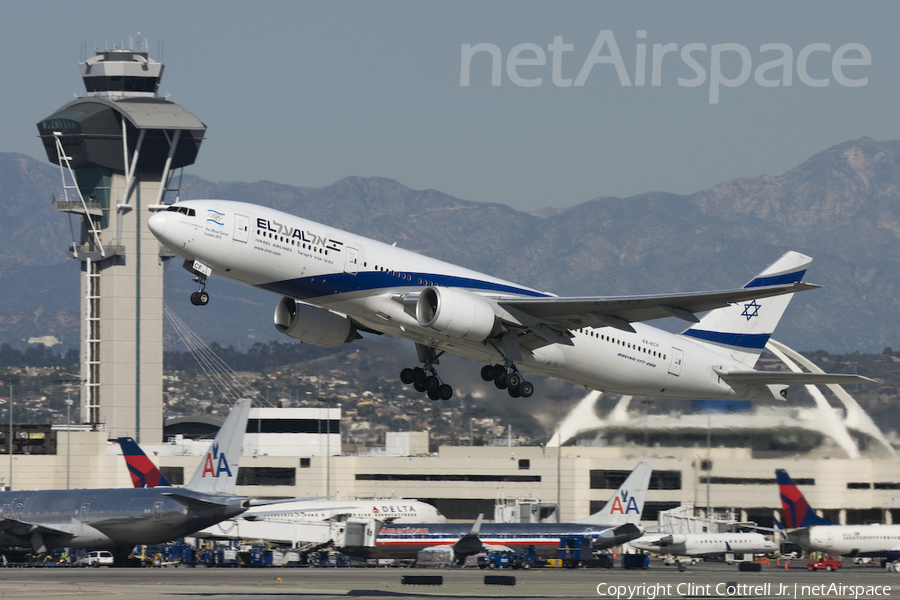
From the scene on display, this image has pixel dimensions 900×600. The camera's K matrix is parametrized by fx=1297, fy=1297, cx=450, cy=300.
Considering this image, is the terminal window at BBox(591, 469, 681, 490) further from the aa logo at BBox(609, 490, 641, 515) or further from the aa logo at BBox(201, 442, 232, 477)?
the aa logo at BBox(201, 442, 232, 477)

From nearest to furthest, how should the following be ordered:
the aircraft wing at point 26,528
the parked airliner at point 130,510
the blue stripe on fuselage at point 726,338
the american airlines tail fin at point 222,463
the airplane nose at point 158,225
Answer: the airplane nose at point 158,225, the blue stripe on fuselage at point 726,338, the parked airliner at point 130,510, the aircraft wing at point 26,528, the american airlines tail fin at point 222,463

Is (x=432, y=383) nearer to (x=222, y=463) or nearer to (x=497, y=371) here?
(x=497, y=371)

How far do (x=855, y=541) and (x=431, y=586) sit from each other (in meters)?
23.9

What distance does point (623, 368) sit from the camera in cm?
4612

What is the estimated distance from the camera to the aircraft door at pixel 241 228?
39.2 metres

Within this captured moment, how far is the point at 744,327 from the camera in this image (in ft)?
168

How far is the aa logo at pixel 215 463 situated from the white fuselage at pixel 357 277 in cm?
1636

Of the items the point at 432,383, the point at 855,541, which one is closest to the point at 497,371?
the point at 432,383

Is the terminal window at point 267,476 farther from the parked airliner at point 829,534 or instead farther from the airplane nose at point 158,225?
the airplane nose at point 158,225

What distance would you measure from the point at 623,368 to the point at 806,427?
2777 centimetres

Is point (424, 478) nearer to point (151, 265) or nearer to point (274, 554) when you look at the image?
point (274, 554)

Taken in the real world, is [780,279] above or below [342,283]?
above

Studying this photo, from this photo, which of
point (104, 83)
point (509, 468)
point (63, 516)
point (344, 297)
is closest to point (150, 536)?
point (63, 516)

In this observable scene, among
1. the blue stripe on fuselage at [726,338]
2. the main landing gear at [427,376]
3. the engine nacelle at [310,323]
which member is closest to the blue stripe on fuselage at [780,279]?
the blue stripe on fuselage at [726,338]
